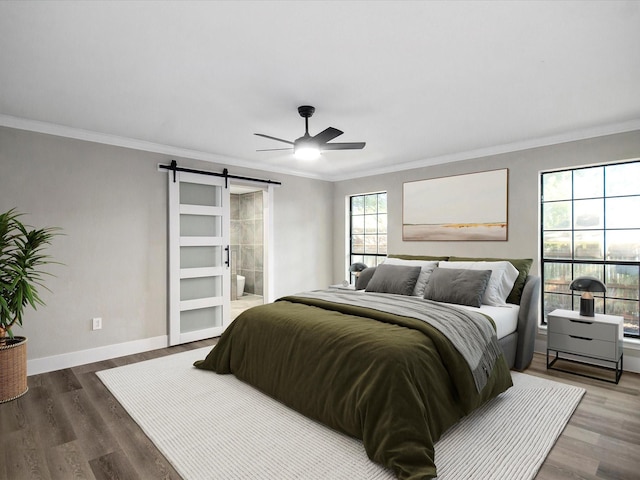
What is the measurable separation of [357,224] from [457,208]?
1858 millimetres

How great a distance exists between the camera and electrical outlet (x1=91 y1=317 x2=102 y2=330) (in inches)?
154

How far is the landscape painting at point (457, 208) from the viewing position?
4.48 meters

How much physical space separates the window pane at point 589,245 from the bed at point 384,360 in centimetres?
74

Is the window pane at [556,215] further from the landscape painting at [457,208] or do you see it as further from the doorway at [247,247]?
the doorway at [247,247]

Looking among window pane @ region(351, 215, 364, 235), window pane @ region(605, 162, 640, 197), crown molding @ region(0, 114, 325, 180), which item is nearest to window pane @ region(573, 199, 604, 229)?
window pane @ region(605, 162, 640, 197)

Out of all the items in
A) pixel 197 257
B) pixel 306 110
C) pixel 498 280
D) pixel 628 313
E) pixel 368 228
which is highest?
pixel 306 110

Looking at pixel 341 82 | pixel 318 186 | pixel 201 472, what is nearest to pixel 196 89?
pixel 341 82

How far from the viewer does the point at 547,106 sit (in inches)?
123

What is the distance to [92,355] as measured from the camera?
12.8 feet

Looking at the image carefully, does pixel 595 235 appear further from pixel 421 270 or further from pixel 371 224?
pixel 371 224

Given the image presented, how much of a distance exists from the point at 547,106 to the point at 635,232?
5.57 feet

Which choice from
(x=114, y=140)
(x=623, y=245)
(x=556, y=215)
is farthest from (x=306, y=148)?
(x=623, y=245)

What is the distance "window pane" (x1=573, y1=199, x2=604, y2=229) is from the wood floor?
5.23 feet

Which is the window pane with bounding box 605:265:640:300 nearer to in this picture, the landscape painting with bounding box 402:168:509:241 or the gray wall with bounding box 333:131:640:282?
the gray wall with bounding box 333:131:640:282
